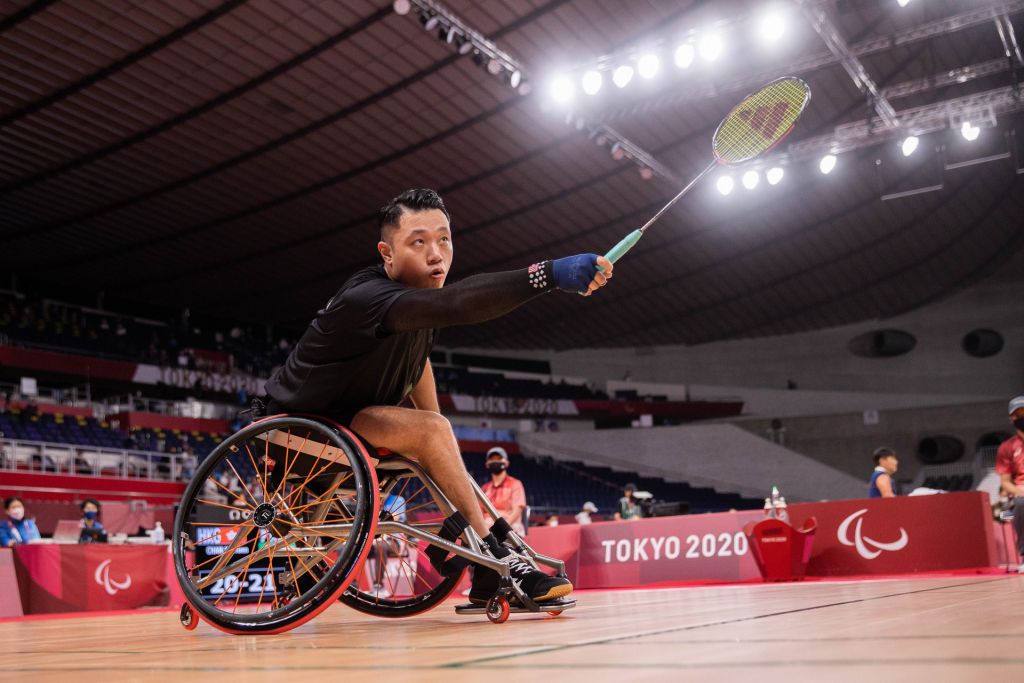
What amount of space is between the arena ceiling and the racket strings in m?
9.73

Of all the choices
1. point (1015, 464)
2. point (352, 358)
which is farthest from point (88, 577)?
point (1015, 464)

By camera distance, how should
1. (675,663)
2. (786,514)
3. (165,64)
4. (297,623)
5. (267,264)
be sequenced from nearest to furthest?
(675,663) → (297,623) → (786,514) → (165,64) → (267,264)

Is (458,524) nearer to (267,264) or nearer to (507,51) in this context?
(507,51)

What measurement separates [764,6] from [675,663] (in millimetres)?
13039

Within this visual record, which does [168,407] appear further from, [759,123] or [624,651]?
[624,651]

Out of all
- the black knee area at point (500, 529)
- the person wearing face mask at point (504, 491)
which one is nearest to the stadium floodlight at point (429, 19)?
the person wearing face mask at point (504, 491)

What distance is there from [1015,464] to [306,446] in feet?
20.1

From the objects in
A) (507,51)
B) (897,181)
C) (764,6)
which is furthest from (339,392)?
(897,181)

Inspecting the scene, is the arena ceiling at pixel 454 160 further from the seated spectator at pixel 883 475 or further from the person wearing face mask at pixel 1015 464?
the person wearing face mask at pixel 1015 464

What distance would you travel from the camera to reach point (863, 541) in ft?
26.5

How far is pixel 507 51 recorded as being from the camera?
51.1 feet

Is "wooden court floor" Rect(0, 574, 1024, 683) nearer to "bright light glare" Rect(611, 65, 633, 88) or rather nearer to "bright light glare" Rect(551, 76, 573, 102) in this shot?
"bright light glare" Rect(611, 65, 633, 88)

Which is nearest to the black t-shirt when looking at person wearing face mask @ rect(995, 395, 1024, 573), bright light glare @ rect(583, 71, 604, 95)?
person wearing face mask @ rect(995, 395, 1024, 573)

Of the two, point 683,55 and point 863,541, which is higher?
point 683,55
